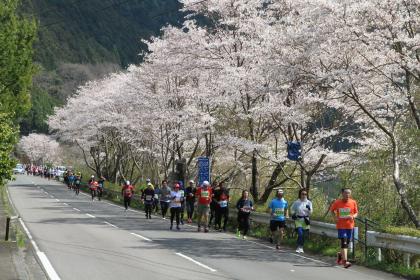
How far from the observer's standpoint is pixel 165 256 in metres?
13.3

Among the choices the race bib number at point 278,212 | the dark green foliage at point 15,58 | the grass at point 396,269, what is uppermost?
the dark green foliage at point 15,58

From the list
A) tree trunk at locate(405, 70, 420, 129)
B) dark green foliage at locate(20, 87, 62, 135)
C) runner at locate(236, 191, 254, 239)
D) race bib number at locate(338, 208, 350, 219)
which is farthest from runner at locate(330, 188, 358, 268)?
dark green foliage at locate(20, 87, 62, 135)

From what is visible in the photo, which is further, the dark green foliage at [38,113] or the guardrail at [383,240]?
the dark green foliage at [38,113]

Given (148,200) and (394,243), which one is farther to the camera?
(148,200)

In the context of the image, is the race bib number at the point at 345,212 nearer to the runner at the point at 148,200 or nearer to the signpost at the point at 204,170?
the signpost at the point at 204,170

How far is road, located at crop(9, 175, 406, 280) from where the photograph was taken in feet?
36.1

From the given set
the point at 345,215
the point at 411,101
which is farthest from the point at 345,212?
the point at 411,101

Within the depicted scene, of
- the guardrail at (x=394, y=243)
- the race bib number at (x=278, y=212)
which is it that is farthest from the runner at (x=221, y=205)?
the guardrail at (x=394, y=243)

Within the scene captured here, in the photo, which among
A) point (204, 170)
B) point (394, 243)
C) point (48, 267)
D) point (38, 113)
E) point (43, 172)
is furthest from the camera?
point (38, 113)

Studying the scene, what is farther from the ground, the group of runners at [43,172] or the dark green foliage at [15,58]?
the dark green foliage at [15,58]

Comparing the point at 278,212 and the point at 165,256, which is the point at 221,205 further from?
the point at 165,256

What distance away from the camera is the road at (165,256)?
11.0 meters

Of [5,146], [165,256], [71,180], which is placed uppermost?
[5,146]

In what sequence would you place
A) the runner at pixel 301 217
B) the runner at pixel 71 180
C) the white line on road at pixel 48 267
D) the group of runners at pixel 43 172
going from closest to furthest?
the white line on road at pixel 48 267
the runner at pixel 301 217
the runner at pixel 71 180
the group of runners at pixel 43 172
